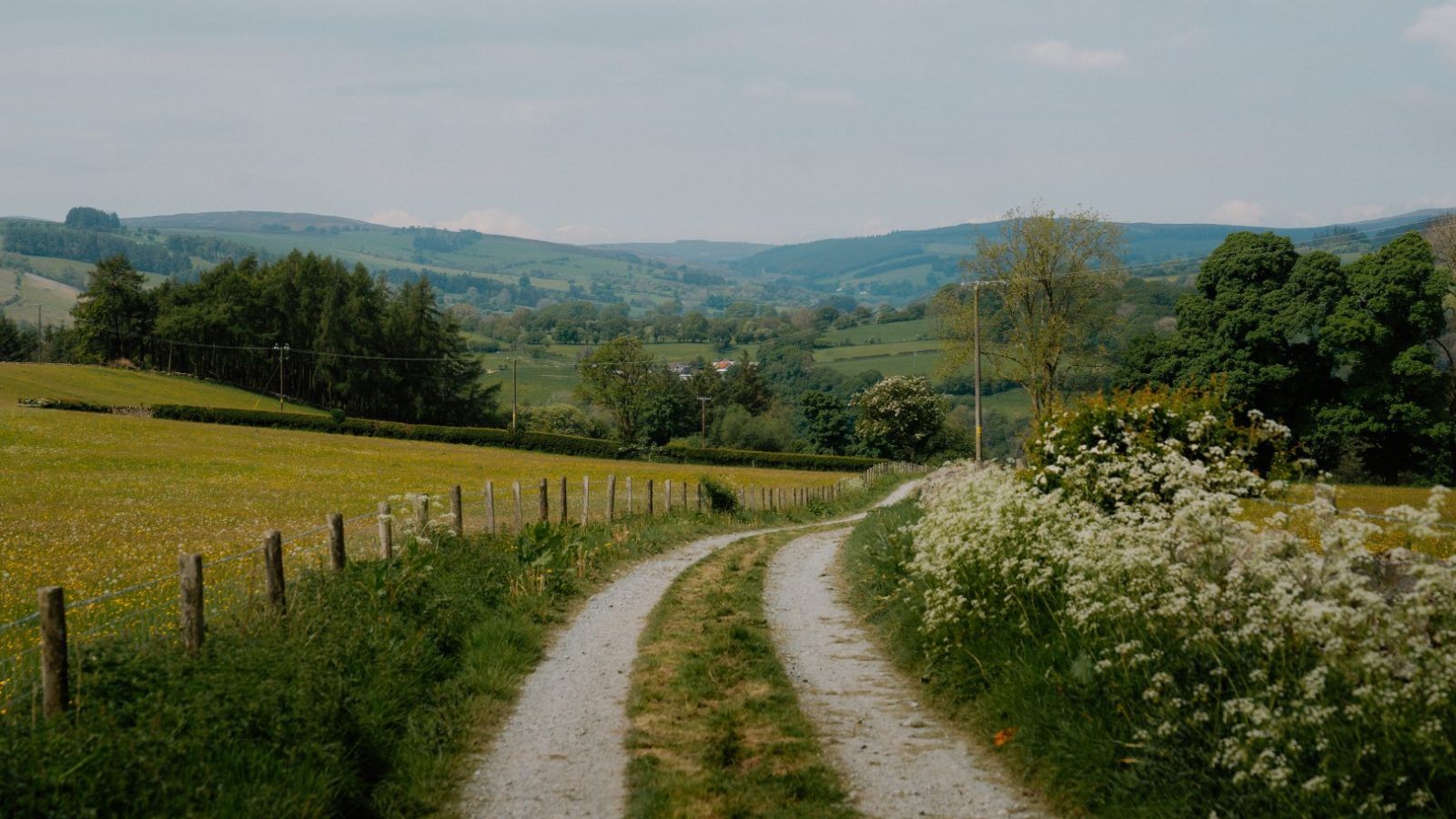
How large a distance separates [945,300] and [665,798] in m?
59.1

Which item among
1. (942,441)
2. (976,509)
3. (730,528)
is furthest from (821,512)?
(942,441)

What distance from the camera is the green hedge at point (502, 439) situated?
76.6m

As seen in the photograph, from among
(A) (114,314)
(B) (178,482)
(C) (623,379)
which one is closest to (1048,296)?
(B) (178,482)

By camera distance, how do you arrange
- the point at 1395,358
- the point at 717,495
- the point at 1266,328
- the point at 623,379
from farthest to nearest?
1. the point at 623,379
2. the point at 1266,328
3. the point at 1395,358
4. the point at 717,495

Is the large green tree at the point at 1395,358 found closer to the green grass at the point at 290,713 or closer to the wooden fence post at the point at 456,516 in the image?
the wooden fence post at the point at 456,516

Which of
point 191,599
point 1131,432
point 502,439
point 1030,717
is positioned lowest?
point 502,439

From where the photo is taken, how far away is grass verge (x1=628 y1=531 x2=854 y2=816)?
26.7ft

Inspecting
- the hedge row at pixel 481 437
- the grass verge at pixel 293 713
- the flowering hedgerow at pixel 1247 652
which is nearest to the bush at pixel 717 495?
the grass verge at pixel 293 713

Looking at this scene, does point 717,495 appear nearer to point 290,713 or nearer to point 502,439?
point 290,713

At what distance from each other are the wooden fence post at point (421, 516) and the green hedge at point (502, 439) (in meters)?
63.5

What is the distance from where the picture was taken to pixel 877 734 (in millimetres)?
9883

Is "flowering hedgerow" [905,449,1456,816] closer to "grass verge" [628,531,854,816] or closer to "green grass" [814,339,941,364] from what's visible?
"grass verge" [628,531,854,816]

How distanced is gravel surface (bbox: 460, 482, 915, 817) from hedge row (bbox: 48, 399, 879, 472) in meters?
67.1

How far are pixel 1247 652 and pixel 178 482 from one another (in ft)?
127
